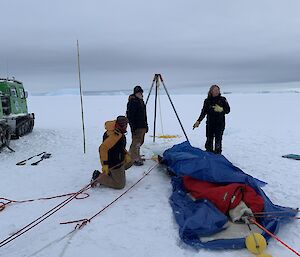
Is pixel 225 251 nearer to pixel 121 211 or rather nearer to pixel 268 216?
pixel 268 216

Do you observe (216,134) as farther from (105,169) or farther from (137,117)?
(105,169)

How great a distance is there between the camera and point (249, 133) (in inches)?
478

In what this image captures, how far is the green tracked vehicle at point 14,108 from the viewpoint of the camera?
34.2 feet

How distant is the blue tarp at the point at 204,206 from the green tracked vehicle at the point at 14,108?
625 cm

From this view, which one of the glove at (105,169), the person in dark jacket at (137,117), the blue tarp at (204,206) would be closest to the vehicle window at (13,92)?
the person in dark jacket at (137,117)

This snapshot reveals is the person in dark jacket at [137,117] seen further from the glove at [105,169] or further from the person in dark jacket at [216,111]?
the glove at [105,169]

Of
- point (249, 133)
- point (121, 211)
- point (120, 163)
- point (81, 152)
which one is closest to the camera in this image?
point (121, 211)

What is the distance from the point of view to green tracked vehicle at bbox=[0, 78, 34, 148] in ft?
34.2

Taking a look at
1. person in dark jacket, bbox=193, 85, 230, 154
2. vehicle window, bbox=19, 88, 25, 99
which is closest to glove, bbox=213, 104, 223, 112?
person in dark jacket, bbox=193, 85, 230, 154

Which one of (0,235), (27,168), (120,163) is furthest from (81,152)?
(0,235)

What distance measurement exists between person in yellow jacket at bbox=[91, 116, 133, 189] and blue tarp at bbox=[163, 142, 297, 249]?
Result: 0.87 meters

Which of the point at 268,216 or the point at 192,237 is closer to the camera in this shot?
the point at 192,237

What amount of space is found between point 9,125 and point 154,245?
7.40 metres

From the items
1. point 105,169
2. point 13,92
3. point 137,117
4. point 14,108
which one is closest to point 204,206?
point 105,169
